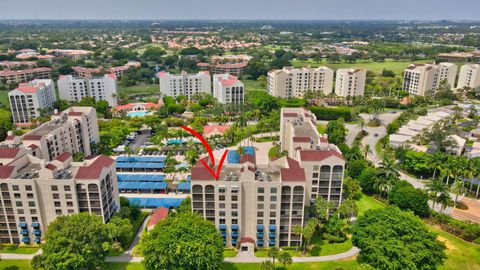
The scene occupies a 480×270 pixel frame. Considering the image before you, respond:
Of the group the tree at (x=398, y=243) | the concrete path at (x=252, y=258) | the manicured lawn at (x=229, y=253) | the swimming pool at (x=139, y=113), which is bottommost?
the concrete path at (x=252, y=258)

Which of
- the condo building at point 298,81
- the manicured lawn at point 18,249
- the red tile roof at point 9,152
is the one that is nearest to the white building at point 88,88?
the condo building at point 298,81

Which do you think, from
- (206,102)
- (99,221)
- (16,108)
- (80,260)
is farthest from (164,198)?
(16,108)

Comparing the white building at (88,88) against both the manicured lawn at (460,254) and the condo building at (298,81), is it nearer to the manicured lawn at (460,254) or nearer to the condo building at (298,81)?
the condo building at (298,81)

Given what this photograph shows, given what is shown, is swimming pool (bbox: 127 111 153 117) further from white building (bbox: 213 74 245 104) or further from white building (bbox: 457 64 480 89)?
white building (bbox: 457 64 480 89)

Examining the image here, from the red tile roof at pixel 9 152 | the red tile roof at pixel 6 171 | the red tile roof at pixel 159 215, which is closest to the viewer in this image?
the red tile roof at pixel 6 171

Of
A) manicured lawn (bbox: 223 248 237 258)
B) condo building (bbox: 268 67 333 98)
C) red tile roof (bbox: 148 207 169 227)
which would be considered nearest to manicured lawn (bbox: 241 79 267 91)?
condo building (bbox: 268 67 333 98)

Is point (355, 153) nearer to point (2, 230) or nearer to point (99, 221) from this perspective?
point (99, 221)

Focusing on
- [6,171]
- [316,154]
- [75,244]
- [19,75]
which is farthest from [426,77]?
[19,75]

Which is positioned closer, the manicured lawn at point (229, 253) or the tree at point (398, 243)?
the tree at point (398, 243)
